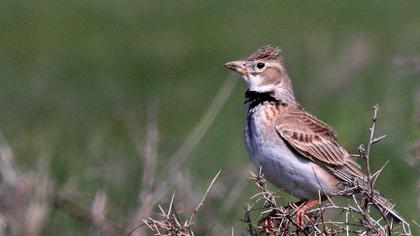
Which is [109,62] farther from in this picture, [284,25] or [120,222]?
[120,222]

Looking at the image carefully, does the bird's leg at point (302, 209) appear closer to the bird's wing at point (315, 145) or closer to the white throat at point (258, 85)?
the bird's wing at point (315, 145)

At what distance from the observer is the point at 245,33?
1841cm

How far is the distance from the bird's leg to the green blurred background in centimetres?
41

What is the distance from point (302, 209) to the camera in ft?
28.4

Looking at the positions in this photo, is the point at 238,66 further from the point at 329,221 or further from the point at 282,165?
the point at 329,221

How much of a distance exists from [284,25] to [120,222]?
898 cm

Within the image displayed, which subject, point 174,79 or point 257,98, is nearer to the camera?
point 257,98

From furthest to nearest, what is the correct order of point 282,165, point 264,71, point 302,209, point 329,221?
1. point 264,71
2. point 282,165
3. point 302,209
4. point 329,221

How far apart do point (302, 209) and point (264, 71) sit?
1672 mm

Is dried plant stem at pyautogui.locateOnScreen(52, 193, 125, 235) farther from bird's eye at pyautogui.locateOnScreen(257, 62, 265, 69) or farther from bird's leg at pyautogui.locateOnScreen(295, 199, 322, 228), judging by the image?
bird's eye at pyautogui.locateOnScreen(257, 62, 265, 69)

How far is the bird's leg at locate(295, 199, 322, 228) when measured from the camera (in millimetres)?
8241

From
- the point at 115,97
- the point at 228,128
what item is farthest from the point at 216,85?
the point at 228,128

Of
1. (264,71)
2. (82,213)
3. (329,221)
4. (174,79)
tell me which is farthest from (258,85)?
(174,79)

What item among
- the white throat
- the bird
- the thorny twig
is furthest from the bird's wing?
the thorny twig
